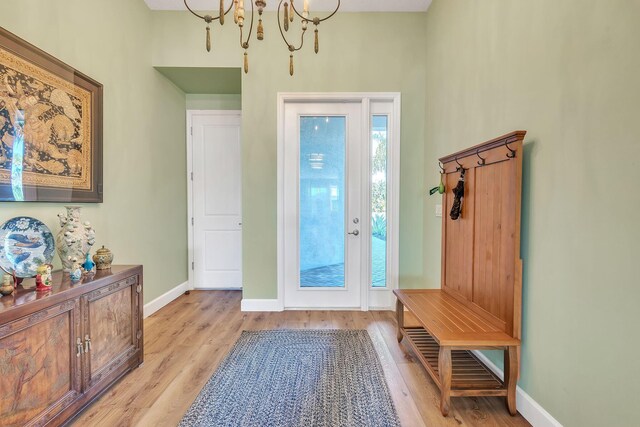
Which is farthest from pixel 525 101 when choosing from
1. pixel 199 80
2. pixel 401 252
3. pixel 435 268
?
A: pixel 199 80

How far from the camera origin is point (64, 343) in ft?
4.92

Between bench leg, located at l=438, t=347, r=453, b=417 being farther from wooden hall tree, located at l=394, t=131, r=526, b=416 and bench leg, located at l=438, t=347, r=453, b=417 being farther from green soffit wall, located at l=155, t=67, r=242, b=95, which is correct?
green soffit wall, located at l=155, t=67, r=242, b=95

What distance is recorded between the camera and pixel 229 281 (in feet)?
12.8

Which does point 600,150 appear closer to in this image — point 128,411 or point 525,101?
point 525,101

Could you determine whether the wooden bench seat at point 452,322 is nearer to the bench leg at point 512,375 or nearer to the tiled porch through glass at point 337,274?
the bench leg at point 512,375

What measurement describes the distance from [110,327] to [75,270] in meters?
0.41

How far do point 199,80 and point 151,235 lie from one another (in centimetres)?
184

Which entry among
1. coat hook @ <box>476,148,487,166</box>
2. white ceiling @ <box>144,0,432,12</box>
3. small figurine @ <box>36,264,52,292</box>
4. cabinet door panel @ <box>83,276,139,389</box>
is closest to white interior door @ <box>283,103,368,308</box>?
white ceiling @ <box>144,0,432,12</box>

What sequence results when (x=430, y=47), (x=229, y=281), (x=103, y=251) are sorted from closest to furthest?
(x=103, y=251) < (x=430, y=47) < (x=229, y=281)

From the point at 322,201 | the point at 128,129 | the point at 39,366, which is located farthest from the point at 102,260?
the point at 322,201

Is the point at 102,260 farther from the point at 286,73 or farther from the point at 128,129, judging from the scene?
the point at 286,73

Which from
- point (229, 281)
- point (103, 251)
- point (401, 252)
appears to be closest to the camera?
point (103, 251)

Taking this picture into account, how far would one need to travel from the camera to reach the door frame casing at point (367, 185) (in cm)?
306

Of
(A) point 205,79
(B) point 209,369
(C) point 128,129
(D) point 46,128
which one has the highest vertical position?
(A) point 205,79
